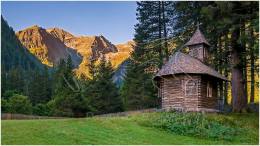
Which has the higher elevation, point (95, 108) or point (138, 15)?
point (138, 15)

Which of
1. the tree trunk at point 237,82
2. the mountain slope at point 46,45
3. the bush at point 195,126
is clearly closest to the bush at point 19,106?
the mountain slope at point 46,45

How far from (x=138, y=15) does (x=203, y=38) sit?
19.1m

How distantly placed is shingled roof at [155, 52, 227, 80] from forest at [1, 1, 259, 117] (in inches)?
63.0

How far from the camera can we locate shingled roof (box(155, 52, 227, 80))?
31.3 m

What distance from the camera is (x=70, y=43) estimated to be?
1945 cm

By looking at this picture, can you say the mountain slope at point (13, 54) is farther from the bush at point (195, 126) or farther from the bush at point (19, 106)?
the bush at point (195, 126)

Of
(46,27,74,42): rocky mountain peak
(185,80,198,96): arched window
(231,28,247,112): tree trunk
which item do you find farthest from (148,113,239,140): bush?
(46,27,74,42): rocky mountain peak

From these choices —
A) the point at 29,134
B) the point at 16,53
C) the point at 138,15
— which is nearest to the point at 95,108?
the point at 138,15

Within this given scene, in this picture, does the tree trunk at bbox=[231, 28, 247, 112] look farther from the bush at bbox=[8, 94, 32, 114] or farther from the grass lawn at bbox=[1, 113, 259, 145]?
the bush at bbox=[8, 94, 32, 114]

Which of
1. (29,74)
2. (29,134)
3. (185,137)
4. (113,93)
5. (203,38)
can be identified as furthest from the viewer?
(29,74)

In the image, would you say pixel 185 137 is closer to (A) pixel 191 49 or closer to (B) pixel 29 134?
(B) pixel 29 134

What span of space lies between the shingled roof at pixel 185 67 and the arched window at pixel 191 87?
2.65 feet

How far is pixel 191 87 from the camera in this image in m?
31.4

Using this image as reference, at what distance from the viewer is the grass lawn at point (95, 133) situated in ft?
62.2
